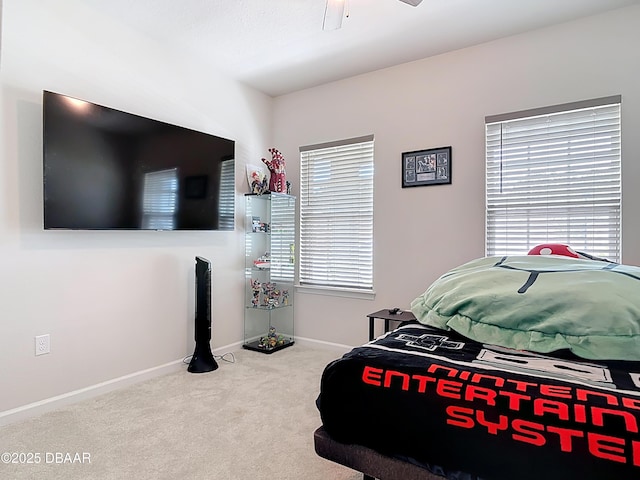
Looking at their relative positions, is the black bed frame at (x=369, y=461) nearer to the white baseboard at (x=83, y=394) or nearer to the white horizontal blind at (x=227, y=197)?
the white baseboard at (x=83, y=394)

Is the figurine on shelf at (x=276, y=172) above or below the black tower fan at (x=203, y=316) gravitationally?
above

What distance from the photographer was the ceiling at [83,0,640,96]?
101 inches

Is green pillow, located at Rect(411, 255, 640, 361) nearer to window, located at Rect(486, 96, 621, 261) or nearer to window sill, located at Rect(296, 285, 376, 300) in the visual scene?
window, located at Rect(486, 96, 621, 261)

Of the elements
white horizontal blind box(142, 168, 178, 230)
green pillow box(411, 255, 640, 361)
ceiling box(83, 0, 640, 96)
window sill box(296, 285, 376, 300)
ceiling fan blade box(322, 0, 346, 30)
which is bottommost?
window sill box(296, 285, 376, 300)

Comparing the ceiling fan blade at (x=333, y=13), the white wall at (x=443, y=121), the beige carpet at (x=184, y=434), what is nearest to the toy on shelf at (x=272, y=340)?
the white wall at (x=443, y=121)

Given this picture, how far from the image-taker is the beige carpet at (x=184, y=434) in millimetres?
1857

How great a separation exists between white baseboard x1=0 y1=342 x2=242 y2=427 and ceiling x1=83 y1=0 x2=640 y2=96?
8.65 ft

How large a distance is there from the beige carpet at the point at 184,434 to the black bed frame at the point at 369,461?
0.47 meters

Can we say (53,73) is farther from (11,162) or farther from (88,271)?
(88,271)

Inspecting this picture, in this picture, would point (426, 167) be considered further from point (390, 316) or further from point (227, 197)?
point (227, 197)

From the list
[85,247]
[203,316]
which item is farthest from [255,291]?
[85,247]

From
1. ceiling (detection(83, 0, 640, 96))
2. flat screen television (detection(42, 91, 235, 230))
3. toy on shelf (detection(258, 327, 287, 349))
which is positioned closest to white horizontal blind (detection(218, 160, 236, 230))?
flat screen television (detection(42, 91, 235, 230))

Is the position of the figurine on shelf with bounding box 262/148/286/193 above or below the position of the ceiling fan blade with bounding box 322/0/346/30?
below

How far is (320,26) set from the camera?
Answer: 2836mm
